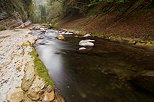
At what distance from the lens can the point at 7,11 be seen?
31500 millimetres

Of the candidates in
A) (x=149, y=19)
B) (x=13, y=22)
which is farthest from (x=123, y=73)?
(x=13, y=22)

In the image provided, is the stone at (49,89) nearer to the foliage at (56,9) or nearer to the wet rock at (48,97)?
the wet rock at (48,97)

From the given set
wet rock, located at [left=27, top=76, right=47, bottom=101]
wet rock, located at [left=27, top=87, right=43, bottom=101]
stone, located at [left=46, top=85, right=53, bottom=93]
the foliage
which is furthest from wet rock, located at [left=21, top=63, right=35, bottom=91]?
the foliage

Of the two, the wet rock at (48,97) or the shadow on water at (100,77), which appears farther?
the shadow on water at (100,77)

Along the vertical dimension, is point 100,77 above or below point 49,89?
below

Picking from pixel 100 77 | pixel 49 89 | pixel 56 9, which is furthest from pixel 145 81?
pixel 56 9

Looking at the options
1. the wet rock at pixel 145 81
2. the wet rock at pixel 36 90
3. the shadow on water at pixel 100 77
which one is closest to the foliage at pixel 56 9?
the shadow on water at pixel 100 77

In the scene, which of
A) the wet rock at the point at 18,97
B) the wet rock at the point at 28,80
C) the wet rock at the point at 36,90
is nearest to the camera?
the wet rock at the point at 18,97

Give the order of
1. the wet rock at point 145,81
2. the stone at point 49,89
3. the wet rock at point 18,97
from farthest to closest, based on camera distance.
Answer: the wet rock at point 145,81
the stone at point 49,89
the wet rock at point 18,97

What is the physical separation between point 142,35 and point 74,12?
1103 inches

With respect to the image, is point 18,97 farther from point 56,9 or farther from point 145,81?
point 56,9

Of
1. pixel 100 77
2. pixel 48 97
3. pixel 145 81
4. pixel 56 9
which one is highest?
pixel 56 9

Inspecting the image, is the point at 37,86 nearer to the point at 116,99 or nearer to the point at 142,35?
the point at 116,99

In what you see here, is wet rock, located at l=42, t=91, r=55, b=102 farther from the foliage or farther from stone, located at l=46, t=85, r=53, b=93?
the foliage
